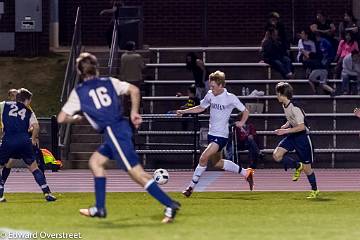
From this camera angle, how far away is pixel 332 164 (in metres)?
29.5

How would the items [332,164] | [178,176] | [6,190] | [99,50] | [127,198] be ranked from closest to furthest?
[127,198]
[6,190]
[178,176]
[332,164]
[99,50]

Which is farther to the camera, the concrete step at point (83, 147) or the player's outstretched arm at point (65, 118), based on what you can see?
the concrete step at point (83, 147)

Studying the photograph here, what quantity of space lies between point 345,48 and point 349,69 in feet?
3.46

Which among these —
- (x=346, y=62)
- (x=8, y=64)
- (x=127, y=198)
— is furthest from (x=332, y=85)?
(x=127, y=198)

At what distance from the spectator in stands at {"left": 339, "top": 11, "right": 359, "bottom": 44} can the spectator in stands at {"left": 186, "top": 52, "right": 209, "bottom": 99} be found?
4.32 m

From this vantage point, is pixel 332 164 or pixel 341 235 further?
pixel 332 164

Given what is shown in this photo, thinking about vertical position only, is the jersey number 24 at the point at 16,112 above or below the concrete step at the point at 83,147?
above

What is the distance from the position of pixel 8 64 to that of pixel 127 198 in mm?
16036

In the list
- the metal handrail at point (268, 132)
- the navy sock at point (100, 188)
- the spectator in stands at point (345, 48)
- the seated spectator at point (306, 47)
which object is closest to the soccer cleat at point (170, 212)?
the navy sock at point (100, 188)

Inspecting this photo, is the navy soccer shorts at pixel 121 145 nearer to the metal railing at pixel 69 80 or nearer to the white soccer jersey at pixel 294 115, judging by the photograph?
the white soccer jersey at pixel 294 115

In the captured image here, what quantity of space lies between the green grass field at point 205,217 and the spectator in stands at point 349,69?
10.1 m

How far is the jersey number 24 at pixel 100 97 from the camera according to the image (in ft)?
47.4

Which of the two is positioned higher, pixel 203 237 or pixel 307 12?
pixel 307 12

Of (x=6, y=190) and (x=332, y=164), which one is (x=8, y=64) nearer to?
(x=332, y=164)
